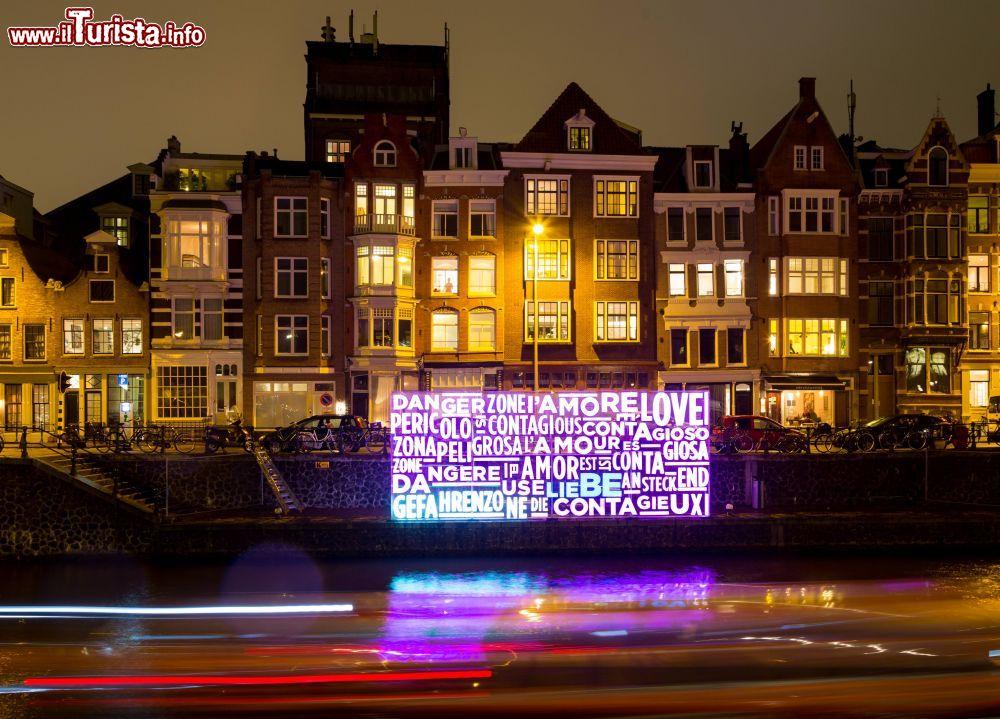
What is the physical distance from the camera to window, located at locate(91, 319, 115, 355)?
52906 millimetres

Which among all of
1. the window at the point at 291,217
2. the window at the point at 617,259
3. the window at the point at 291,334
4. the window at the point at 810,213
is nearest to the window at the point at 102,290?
the window at the point at 291,334

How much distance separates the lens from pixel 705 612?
18547 millimetres

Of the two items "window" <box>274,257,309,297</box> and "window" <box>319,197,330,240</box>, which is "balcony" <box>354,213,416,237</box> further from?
"window" <box>274,257,309,297</box>

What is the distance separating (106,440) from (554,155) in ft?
92.6

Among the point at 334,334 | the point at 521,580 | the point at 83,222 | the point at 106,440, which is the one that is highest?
the point at 83,222

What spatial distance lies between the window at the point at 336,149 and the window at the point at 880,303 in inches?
1533

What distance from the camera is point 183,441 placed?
38844 mm

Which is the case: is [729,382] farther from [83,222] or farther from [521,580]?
[83,222]

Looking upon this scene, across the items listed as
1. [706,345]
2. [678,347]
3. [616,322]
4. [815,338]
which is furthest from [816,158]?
[616,322]

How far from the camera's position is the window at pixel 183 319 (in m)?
52.5

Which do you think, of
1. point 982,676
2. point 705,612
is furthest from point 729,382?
point 982,676

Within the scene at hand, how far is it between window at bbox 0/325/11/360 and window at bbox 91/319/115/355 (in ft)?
15.1

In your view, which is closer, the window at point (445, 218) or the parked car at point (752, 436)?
the parked car at point (752, 436)

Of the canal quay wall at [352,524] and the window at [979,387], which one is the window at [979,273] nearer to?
the window at [979,387]
